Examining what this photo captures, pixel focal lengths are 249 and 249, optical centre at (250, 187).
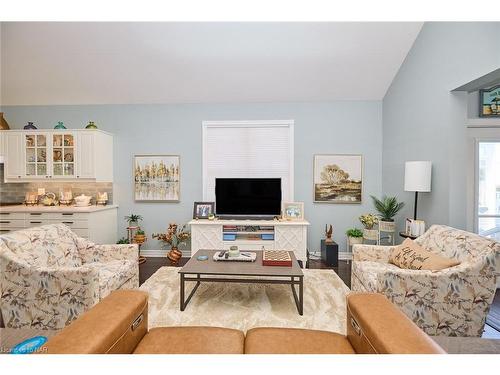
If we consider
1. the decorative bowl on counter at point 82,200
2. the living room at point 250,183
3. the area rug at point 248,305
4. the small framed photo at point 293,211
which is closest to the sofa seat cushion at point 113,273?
the living room at point 250,183

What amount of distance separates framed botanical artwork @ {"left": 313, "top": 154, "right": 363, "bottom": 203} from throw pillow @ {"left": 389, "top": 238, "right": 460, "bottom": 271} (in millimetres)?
1725

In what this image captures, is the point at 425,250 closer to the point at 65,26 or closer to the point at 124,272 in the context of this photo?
the point at 124,272

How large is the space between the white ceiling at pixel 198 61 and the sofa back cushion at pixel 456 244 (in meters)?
2.56

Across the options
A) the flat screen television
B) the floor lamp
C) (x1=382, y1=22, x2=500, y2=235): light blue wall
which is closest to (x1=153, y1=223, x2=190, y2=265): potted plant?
the flat screen television

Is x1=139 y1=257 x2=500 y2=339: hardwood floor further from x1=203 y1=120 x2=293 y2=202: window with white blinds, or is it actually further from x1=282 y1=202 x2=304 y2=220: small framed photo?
x1=203 y1=120 x2=293 y2=202: window with white blinds

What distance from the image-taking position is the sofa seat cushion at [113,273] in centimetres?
215

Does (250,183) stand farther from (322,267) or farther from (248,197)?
(322,267)

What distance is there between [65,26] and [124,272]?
3.25 meters

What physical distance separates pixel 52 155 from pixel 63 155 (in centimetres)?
18

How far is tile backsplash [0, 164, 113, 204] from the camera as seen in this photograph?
174 inches

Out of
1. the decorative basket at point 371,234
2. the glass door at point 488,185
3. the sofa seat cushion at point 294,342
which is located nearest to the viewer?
the sofa seat cushion at point 294,342

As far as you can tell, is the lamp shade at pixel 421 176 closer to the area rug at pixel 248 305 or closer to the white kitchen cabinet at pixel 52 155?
the area rug at pixel 248 305

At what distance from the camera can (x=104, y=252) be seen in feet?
8.87

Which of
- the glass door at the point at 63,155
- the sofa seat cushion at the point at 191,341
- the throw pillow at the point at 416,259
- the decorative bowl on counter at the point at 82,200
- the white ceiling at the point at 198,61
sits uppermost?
the white ceiling at the point at 198,61
